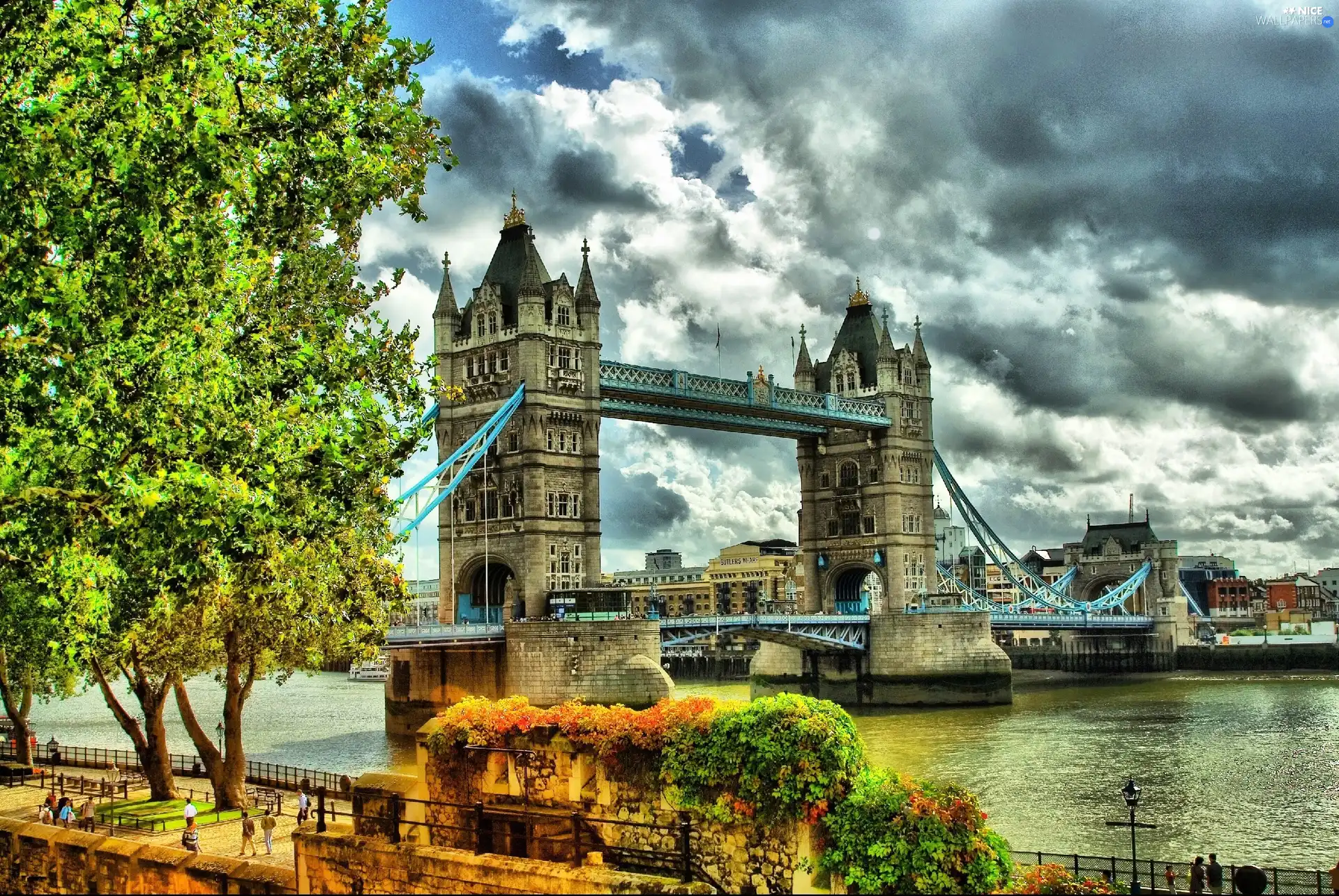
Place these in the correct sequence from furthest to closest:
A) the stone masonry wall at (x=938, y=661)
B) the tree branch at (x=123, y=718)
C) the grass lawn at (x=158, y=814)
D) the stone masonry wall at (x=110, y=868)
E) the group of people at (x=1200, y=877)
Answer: the stone masonry wall at (x=938, y=661) → the tree branch at (x=123, y=718) → the grass lawn at (x=158, y=814) → the group of people at (x=1200, y=877) → the stone masonry wall at (x=110, y=868)

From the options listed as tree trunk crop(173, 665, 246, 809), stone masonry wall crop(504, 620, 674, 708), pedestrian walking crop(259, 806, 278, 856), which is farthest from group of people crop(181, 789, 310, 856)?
stone masonry wall crop(504, 620, 674, 708)

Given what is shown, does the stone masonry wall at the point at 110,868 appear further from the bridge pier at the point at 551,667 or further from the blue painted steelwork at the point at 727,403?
the blue painted steelwork at the point at 727,403

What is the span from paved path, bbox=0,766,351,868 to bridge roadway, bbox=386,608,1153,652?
19097 mm

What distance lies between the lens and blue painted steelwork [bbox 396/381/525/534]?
200 feet

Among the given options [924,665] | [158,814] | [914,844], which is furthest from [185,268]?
[924,665]

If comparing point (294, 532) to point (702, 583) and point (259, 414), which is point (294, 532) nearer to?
point (259, 414)

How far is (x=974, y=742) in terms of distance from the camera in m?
55.0

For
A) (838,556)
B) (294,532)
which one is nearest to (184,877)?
(294,532)

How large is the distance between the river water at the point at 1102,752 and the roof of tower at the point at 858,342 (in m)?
22.7

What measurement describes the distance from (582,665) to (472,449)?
13.8 metres

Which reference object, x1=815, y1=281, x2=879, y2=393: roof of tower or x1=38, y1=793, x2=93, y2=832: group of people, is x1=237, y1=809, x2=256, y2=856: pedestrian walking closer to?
x1=38, y1=793, x2=93, y2=832: group of people

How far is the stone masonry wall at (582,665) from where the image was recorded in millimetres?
56875

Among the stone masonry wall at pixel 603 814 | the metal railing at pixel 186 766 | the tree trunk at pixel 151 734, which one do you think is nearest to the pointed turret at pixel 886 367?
the metal railing at pixel 186 766

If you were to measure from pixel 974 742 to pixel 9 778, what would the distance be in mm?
35813
